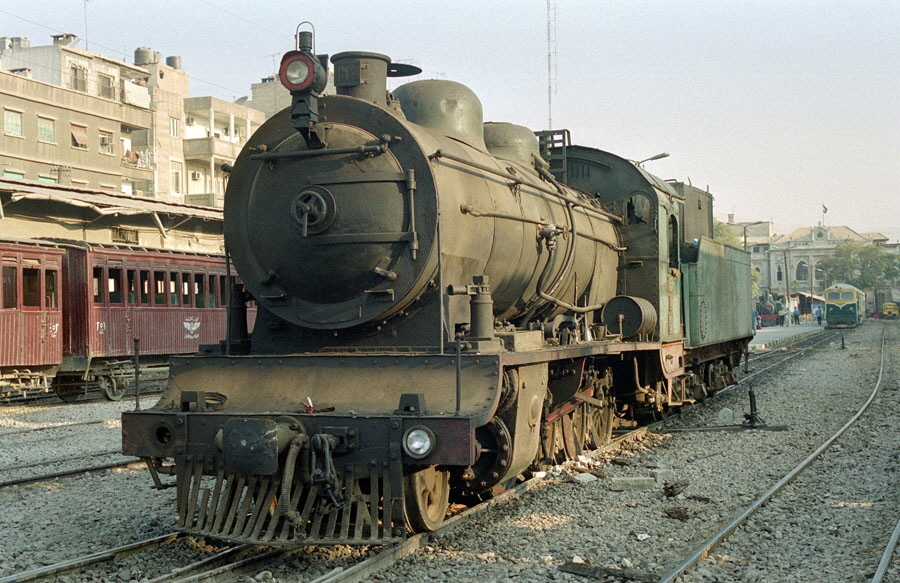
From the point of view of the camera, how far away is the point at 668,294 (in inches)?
456

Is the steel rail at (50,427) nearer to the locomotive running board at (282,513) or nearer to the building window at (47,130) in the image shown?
the locomotive running board at (282,513)

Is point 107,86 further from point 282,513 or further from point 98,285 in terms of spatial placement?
point 282,513

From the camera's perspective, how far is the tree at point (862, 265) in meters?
99.9

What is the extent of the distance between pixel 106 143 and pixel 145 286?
1987cm

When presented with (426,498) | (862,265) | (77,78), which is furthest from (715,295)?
(862,265)

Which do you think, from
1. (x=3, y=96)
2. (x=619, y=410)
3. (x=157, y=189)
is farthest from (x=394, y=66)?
(x=157, y=189)

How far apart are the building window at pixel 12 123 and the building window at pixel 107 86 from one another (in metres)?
10.8

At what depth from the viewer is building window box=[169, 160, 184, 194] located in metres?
45.1

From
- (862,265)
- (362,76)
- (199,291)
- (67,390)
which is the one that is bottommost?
(67,390)

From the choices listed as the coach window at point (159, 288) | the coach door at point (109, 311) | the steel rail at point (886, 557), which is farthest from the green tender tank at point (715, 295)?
the coach door at point (109, 311)

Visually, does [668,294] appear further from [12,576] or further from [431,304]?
[12,576]

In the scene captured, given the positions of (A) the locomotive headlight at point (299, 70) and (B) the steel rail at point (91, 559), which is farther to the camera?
(A) the locomotive headlight at point (299, 70)

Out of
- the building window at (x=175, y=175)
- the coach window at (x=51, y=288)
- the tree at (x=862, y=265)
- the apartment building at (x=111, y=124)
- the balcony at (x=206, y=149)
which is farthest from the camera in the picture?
the tree at (x=862, y=265)

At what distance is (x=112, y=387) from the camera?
60.5 ft
